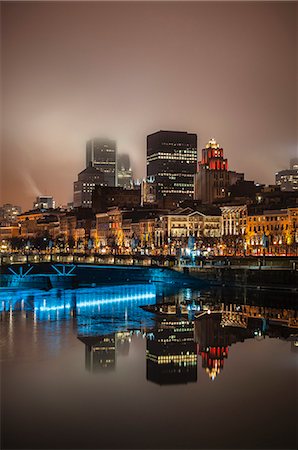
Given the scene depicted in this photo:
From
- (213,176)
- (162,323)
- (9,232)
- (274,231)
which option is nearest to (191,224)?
(213,176)

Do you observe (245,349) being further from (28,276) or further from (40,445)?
(28,276)

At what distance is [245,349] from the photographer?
68.6ft

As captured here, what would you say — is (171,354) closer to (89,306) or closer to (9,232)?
(89,306)

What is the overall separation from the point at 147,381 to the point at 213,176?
3408 inches

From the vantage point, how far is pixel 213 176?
102000 mm

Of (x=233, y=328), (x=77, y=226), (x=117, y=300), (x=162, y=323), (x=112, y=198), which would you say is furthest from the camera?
(x=112, y=198)

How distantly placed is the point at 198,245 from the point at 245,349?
5830 centimetres

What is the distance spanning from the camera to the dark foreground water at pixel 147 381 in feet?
41.5

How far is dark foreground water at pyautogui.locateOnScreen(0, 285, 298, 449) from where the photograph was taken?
1266 cm

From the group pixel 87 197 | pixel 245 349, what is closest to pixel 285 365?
pixel 245 349

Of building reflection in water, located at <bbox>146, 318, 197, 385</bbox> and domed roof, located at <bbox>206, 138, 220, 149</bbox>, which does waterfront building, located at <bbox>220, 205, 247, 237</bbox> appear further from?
building reflection in water, located at <bbox>146, 318, 197, 385</bbox>

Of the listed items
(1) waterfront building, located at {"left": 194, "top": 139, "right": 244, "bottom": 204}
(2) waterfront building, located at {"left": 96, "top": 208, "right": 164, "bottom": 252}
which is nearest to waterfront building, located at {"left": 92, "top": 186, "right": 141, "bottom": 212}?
(2) waterfront building, located at {"left": 96, "top": 208, "right": 164, "bottom": 252}

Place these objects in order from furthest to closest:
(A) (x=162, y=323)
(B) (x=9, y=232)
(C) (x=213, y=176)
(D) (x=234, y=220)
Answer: (B) (x=9, y=232), (C) (x=213, y=176), (D) (x=234, y=220), (A) (x=162, y=323)

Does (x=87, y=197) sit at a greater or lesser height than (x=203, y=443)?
greater
